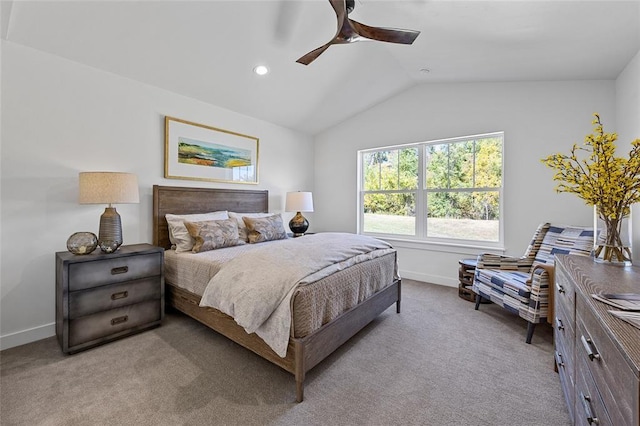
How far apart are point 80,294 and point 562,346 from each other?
3.33 meters

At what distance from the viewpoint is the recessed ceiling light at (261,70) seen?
10.6 ft

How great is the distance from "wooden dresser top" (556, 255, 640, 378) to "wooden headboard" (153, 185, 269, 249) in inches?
137

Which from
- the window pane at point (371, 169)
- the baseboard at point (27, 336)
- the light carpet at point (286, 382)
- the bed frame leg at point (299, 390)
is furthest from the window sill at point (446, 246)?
the baseboard at point (27, 336)

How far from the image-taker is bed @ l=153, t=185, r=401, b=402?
1.73 meters

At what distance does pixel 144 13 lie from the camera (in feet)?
7.59

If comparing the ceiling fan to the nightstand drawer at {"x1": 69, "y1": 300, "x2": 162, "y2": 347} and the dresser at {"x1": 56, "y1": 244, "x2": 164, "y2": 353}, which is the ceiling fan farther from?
the nightstand drawer at {"x1": 69, "y1": 300, "x2": 162, "y2": 347}

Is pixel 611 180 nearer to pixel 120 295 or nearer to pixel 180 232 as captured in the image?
pixel 180 232

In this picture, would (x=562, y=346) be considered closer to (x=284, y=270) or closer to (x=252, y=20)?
(x=284, y=270)

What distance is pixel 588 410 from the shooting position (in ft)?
3.44

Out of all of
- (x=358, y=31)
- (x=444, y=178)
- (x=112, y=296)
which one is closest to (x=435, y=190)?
(x=444, y=178)

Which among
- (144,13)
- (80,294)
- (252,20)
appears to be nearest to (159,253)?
(80,294)

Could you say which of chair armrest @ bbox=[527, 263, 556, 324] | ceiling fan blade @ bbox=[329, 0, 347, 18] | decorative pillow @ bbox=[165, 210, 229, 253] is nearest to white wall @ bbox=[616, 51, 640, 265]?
chair armrest @ bbox=[527, 263, 556, 324]

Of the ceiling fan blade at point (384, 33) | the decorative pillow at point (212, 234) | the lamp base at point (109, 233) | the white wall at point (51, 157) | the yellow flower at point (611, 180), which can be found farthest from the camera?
the decorative pillow at point (212, 234)

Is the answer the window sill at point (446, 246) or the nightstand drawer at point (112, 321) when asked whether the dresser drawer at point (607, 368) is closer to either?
the window sill at point (446, 246)
